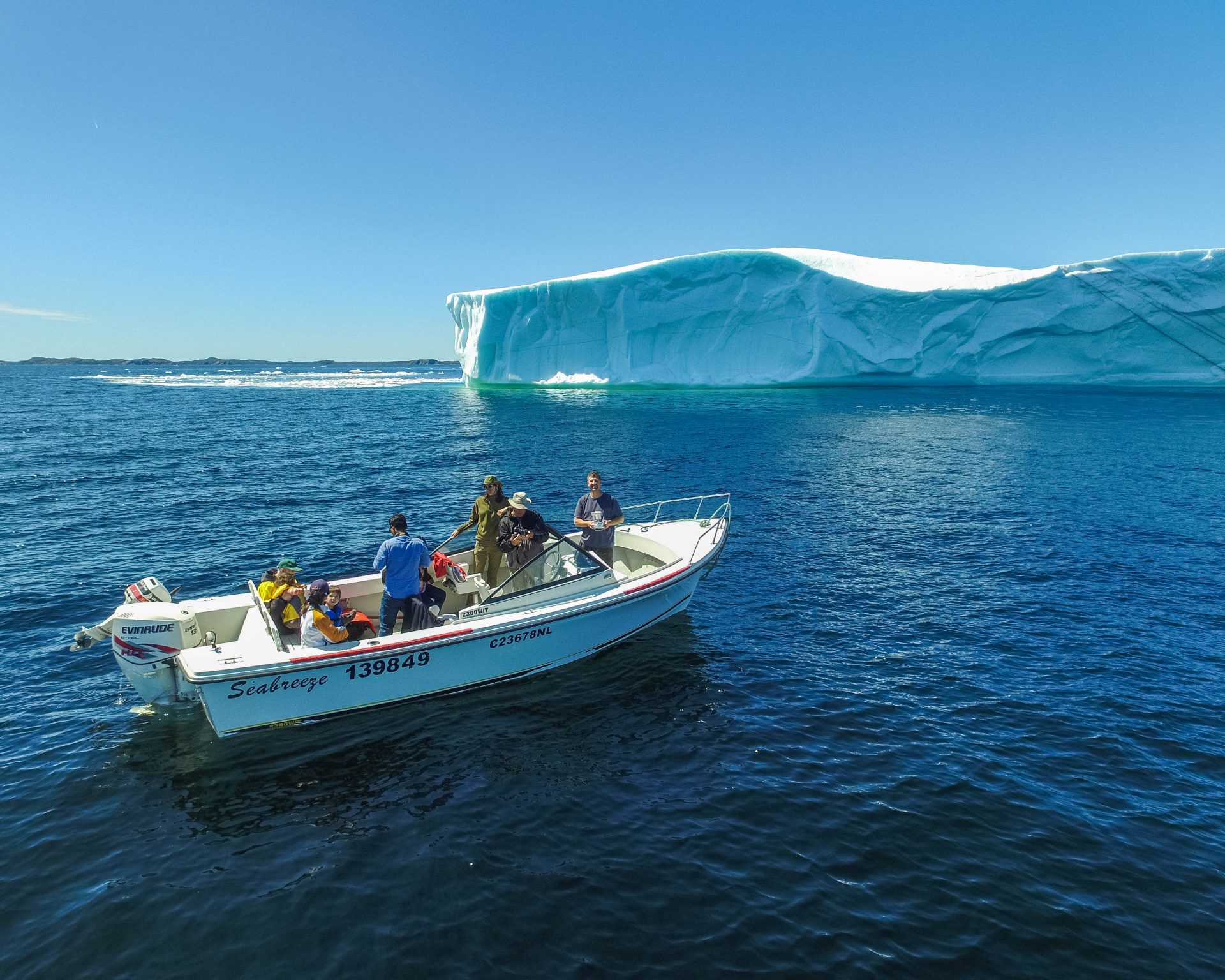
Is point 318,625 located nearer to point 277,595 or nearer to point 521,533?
point 277,595

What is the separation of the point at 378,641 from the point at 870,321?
4861 cm

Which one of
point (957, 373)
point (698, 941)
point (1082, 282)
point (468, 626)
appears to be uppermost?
point (1082, 282)

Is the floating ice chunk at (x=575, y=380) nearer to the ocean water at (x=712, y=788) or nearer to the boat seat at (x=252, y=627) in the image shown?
the ocean water at (x=712, y=788)

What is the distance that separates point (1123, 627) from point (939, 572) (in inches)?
132

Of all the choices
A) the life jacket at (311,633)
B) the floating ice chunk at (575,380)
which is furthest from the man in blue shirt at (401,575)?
the floating ice chunk at (575,380)

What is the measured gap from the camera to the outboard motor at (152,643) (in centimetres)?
789

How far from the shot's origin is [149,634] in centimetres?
796

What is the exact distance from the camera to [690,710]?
9.21 meters

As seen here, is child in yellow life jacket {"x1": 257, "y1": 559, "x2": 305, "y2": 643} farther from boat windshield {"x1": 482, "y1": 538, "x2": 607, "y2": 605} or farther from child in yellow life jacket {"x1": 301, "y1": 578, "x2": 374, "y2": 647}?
boat windshield {"x1": 482, "y1": 538, "x2": 607, "y2": 605}

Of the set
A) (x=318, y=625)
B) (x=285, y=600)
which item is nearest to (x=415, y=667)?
(x=318, y=625)

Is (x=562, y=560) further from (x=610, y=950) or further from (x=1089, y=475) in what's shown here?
(x=1089, y=475)

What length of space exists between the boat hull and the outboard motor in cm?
72

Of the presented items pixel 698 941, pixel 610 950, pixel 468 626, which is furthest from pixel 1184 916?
pixel 468 626

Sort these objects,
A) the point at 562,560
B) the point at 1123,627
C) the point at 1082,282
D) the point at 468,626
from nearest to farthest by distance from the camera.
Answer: the point at 468,626 < the point at 562,560 < the point at 1123,627 < the point at 1082,282
